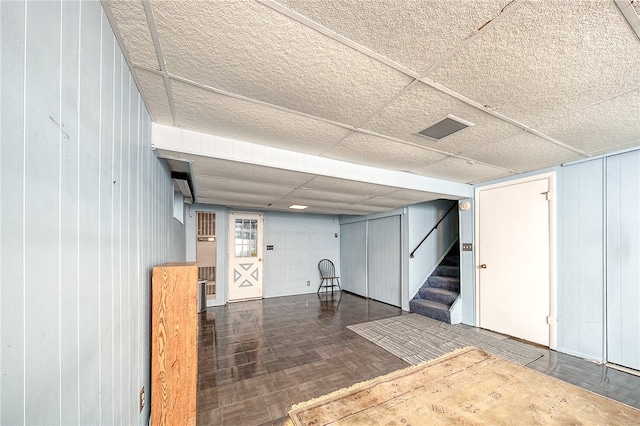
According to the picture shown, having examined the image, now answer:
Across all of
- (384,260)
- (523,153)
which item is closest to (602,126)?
(523,153)

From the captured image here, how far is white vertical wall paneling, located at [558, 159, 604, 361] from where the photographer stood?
110 inches

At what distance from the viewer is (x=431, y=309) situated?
4.43 metres

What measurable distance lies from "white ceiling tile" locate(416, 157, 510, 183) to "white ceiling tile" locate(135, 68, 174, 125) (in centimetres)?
273

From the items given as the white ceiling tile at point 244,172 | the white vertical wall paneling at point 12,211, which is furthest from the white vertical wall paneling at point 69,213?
the white ceiling tile at point 244,172

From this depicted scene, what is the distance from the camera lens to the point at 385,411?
1.44 m

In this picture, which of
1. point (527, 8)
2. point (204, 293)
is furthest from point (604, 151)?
point (204, 293)

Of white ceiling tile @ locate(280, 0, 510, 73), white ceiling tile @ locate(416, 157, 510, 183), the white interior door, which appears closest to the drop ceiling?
white ceiling tile @ locate(280, 0, 510, 73)

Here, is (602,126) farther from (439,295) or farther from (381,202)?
(439,295)

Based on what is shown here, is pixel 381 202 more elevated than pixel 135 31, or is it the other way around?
pixel 135 31

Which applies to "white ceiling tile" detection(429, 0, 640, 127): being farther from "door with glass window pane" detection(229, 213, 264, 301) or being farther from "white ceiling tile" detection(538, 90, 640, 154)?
"door with glass window pane" detection(229, 213, 264, 301)

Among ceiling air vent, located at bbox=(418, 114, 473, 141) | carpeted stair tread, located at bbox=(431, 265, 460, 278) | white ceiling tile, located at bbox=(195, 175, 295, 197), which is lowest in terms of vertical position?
carpeted stair tread, located at bbox=(431, 265, 460, 278)

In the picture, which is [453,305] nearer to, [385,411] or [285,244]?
[385,411]

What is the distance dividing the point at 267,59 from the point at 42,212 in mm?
1091

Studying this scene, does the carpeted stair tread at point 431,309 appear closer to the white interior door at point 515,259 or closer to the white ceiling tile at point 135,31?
the white interior door at point 515,259
